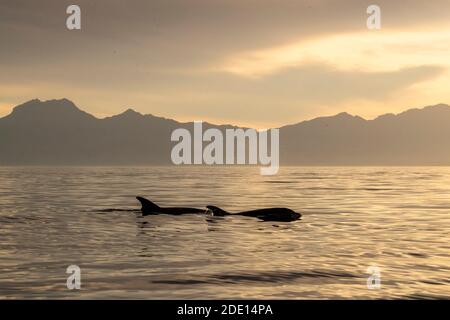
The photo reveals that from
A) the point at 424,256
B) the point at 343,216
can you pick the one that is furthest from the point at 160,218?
the point at 424,256

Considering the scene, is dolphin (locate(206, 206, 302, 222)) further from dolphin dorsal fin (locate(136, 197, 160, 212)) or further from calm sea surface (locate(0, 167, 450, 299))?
dolphin dorsal fin (locate(136, 197, 160, 212))

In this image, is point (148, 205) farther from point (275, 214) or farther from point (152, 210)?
point (275, 214)

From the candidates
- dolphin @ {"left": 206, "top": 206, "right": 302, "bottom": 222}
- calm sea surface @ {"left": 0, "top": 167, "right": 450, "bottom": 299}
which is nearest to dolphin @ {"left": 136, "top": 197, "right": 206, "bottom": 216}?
calm sea surface @ {"left": 0, "top": 167, "right": 450, "bottom": 299}

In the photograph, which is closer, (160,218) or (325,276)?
(325,276)

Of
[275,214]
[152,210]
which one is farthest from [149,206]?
[275,214]

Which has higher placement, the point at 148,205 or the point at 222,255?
the point at 148,205

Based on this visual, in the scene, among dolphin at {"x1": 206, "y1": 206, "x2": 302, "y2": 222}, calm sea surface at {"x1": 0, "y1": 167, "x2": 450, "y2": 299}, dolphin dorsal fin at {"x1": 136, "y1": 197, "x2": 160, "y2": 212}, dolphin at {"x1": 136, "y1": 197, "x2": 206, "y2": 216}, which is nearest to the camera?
calm sea surface at {"x1": 0, "y1": 167, "x2": 450, "y2": 299}

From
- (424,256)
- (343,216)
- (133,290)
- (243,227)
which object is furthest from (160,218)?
Answer: (133,290)

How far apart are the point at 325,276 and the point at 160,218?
17622 millimetres
